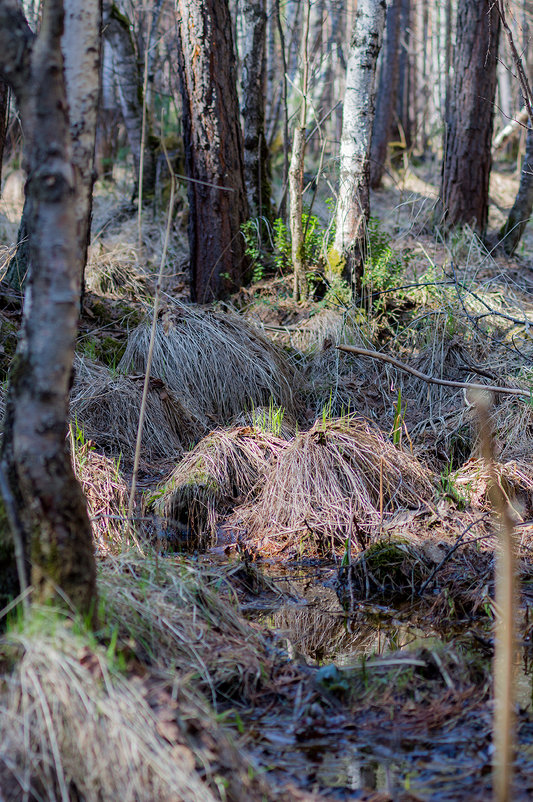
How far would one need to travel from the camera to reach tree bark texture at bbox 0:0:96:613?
1.76 metres

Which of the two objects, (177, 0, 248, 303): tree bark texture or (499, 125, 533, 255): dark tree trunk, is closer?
(177, 0, 248, 303): tree bark texture

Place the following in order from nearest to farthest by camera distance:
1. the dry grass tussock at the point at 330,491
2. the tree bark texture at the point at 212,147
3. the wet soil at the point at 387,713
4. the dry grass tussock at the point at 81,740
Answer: the dry grass tussock at the point at 81,740
the wet soil at the point at 387,713
the dry grass tussock at the point at 330,491
the tree bark texture at the point at 212,147

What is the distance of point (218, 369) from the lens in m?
4.89

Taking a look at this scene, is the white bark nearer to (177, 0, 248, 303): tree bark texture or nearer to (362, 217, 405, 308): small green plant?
(362, 217, 405, 308): small green plant

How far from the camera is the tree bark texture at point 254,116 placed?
6832 mm

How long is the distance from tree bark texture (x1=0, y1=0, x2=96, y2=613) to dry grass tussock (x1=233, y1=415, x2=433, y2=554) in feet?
6.04

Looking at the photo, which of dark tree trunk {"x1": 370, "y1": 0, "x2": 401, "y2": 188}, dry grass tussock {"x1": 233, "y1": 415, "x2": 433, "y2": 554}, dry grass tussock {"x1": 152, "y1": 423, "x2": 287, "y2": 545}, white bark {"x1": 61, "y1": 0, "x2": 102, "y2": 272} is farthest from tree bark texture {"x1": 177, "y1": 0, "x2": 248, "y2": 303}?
dark tree trunk {"x1": 370, "y1": 0, "x2": 401, "y2": 188}

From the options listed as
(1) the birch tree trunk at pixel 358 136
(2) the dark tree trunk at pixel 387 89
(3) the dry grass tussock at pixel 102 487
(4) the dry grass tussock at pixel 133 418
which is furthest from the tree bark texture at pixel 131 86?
(3) the dry grass tussock at pixel 102 487

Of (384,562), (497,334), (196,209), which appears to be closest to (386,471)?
(384,562)

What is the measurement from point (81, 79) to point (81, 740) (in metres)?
1.64

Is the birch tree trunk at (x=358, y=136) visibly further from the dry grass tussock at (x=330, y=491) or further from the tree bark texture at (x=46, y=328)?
the tree bark texture at (x=46, y=328)

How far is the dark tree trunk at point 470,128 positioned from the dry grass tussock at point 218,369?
3.72 metres

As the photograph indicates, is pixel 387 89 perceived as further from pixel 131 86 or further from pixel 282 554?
pixel 282 554

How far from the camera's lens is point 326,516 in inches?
143
